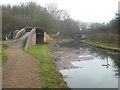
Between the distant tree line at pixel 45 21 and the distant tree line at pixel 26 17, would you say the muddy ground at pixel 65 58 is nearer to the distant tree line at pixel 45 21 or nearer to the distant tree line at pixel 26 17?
the distant tree line at pixel 45 21

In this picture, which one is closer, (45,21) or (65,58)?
(65,58)

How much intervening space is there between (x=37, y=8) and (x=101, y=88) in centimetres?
5970

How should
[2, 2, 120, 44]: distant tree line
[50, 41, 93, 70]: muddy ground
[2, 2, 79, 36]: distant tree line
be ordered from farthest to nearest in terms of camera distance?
[2, 2, 79, 36]: distant tree line < [2, 2, 120, 44]: distant tree line < [50, 41, 93, 70]: muddy ground

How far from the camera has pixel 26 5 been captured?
6675cm

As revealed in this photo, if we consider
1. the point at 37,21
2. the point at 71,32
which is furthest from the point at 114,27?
the point at 71,32

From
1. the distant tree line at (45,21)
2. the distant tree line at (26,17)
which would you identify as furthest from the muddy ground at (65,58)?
the distant tree line at (26,17)

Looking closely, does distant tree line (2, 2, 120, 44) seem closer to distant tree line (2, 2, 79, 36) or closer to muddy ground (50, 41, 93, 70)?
distant tree line (2, 2, 79, 36)

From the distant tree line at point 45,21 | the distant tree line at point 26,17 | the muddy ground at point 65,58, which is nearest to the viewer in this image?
the muddy ground at point 65,58

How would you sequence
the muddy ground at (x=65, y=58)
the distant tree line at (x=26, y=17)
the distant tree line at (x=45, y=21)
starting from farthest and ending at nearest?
the distant tree line at (x=26, y=17), the distant tree line at (x=45, y=21), the muddy ground at (x=65, y=58)

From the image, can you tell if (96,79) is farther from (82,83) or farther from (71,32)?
(71,32)

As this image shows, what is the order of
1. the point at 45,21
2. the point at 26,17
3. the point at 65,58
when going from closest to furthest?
the point at 65,58 → the point at 45,21 → the point at 26,17

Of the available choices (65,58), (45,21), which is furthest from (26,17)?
(65,58)

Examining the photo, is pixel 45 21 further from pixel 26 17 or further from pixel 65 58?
pixel 65 58

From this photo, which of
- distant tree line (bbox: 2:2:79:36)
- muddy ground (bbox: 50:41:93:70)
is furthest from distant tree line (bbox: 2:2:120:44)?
muddy ground (bbox: 50:41:93:70)
